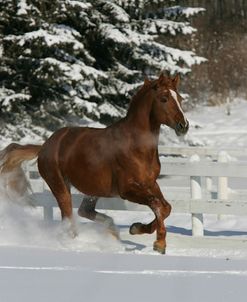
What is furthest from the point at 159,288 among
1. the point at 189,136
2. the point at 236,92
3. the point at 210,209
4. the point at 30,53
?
the point at 236,92

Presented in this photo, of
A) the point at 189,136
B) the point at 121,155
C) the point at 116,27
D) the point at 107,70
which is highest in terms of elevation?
the point at 121,155

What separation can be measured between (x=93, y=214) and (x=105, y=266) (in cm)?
198

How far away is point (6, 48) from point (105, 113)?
2.44m

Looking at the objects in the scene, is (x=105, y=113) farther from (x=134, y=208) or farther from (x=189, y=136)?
(x=134, y=208)

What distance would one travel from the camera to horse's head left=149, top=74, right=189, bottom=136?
6870 mm

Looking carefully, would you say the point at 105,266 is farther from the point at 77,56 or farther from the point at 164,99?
the point at 77,56

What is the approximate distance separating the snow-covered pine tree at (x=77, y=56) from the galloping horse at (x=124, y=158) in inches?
267

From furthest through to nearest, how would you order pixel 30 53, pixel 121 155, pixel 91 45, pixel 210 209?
pixel 91 45 < pixel 30 53 < pixel 210 209 < pixel 121 155

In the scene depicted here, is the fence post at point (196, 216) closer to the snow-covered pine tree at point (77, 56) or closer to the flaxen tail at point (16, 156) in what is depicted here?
the flaxen tail at point (16, 156)

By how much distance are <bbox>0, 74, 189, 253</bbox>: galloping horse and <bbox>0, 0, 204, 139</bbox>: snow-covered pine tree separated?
677 cm

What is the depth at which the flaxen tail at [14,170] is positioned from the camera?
845 centimetres

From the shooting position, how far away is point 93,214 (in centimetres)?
797

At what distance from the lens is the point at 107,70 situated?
16391 millimetres

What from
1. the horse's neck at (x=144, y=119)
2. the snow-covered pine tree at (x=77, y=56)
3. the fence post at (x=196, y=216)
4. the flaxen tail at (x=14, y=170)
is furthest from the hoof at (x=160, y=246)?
the snow-covered pine tree at (x=77, y=56)
